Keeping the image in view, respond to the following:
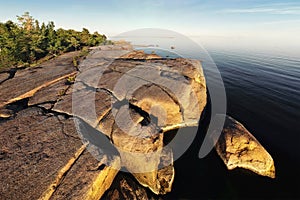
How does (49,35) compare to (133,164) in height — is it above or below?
above

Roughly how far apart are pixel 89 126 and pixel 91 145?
203 centimetres

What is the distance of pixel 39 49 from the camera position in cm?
3131

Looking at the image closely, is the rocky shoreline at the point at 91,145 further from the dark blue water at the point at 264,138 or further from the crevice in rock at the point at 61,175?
the dark blue water at the point at 264,138

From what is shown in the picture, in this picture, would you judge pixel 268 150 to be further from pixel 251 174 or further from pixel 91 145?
pixel 91 145

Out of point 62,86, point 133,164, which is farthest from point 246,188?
point 62,86

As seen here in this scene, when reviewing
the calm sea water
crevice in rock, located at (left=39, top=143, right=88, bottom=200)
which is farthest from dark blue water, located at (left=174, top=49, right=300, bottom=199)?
crevice in rock, located at (left=39, top=143, right=88, bottom=200)

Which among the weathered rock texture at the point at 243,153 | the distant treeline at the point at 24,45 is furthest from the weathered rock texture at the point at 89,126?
the distant treeline at the point at 24,45

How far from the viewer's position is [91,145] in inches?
399

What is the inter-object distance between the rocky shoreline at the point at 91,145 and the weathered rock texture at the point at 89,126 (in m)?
0.05

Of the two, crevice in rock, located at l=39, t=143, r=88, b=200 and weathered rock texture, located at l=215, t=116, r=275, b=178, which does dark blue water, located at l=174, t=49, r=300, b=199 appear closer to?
weathered rock texture, located at l=215, t=116, r=275, b=178

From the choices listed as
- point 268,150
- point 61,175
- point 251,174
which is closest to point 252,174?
point 251,174

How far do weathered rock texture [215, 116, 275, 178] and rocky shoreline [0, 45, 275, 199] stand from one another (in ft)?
0.22

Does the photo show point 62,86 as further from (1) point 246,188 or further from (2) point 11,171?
(1) point 246,188

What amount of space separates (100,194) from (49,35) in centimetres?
4262
